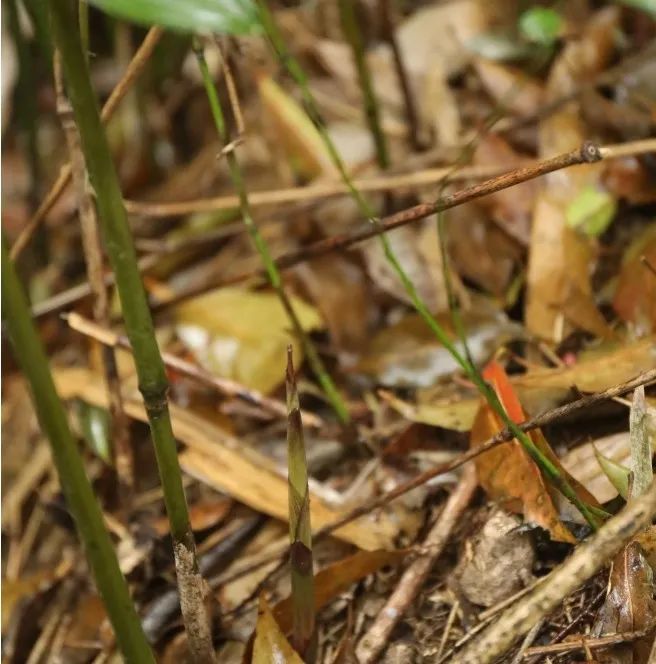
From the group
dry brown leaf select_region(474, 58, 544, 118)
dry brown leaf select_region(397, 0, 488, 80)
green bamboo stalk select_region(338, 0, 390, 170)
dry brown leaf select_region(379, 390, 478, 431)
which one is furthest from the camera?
dry brown leaf select_region(397, 0, 488, 80)

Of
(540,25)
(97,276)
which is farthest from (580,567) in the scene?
(540,25)

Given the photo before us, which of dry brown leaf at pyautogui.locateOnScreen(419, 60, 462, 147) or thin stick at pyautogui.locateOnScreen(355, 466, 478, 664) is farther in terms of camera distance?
dry brown leaf at pyautogui.locateOnScreen(419, 60, 462, 147)

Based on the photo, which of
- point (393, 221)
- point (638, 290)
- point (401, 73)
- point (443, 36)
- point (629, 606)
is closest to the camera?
point (629, 606)

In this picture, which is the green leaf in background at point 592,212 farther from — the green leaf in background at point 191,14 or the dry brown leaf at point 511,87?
the green leaf in background at point 191,14

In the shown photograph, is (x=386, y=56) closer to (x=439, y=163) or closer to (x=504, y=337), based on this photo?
(x=439, y=163)

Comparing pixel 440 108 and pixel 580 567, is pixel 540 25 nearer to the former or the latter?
pixel 440 108

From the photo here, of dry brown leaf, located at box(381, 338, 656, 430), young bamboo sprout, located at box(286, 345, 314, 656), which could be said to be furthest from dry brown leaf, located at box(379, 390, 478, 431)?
young bamboo sprout, located at box(286, 345, 314, 656)

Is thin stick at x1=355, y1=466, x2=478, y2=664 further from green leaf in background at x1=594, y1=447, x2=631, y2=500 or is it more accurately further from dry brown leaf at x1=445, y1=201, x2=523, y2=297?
dry brown leaf at x1=445, y1=201, x2=523, y2=297
